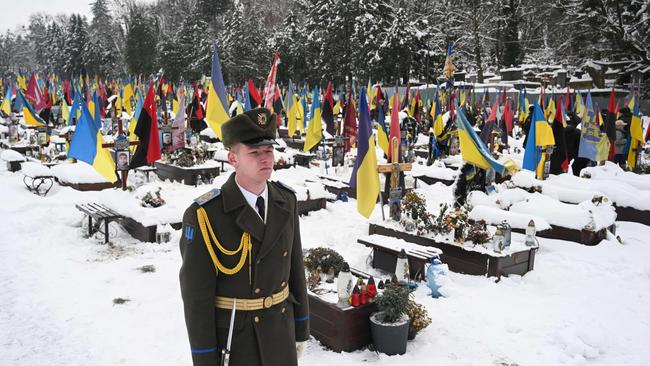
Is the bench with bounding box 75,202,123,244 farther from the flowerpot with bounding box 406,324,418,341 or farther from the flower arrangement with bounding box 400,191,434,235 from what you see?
the flowerpot with bounding box 406,324,418,341

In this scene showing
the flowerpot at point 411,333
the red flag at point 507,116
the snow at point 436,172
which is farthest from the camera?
the red flag at point 507,116

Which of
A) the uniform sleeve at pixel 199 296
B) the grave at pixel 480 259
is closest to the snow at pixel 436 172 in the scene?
the grave at pixel 480 259

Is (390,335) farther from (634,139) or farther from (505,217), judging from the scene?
(634,139)

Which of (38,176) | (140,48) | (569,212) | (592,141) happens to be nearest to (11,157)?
(38,176)

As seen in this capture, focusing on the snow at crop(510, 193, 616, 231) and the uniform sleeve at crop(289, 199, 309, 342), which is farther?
the snow at crop(510, 193, 616, 231)

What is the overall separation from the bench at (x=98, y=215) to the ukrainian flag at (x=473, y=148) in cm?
633

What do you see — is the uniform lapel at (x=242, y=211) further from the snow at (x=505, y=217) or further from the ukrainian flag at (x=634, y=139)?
the ukrainian flag at (x=634, y=139)

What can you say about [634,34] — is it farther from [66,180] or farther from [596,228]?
[66,180]

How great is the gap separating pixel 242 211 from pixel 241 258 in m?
0.27

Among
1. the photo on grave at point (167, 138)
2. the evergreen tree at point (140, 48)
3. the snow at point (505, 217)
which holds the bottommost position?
the snow at point (505, 217)

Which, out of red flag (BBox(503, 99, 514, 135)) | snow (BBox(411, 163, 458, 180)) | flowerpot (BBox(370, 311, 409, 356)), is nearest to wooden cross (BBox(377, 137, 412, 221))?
flowerpot (BBox(370, 311, 409, 356))

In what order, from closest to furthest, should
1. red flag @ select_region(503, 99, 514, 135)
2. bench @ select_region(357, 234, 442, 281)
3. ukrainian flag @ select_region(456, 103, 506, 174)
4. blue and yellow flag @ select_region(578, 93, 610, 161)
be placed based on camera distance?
bench @ select_region(357, 234, 442, 281) → ukrainian flag @ select_region(456, 103, 506, 174) → blue and yellow flag @ select_region(578, 93, 610, 161) → red flag @ select_region(503, 99, 514, 135)

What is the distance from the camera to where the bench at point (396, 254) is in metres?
7.79

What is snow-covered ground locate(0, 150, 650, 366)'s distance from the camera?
223 inches
